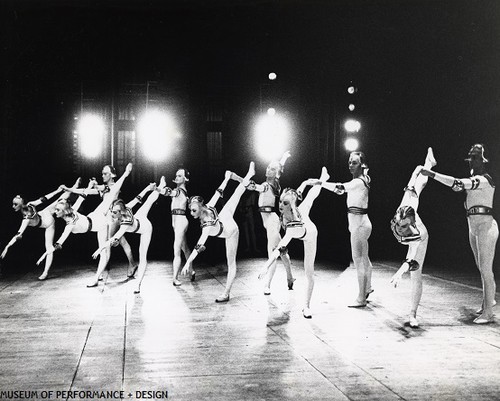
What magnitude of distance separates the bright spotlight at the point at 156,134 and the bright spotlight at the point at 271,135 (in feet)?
7.09

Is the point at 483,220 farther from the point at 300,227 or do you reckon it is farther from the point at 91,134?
the point at 91,134

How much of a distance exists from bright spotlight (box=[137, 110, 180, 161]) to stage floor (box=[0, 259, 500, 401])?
587 centimetres

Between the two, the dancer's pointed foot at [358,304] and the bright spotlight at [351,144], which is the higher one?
the bright spotlight at [351,144]

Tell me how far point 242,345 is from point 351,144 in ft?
24.3

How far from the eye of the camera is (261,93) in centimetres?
1377

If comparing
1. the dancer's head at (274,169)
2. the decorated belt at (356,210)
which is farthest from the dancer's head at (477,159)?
the dancer's head at (274,169)

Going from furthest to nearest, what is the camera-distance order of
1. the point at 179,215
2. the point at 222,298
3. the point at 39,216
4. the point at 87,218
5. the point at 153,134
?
1. the point at 153,134
2. the point at 39,216
3. the point at 87,218
4. the point at 179,215
5. the point at 222,298

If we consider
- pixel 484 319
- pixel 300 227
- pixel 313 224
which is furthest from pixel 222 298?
pixel 484 319

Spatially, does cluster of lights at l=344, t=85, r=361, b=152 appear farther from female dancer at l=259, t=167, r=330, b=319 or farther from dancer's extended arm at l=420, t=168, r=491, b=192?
dancer's extended arm at l=420, t=168, r=491, b=192

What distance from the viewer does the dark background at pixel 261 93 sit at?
10.6 meters

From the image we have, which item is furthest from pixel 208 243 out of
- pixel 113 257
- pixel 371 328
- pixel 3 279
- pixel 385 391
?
pixel 385 391

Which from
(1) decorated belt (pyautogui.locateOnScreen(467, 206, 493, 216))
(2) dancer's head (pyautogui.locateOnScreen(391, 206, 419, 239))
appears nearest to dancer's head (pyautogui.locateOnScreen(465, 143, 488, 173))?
(1) decorated belt (pyautogui.locateOnScreen(467, 206, 493, 216))

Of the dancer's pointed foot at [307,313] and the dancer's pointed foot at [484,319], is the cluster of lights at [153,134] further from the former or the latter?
the dancer's pointed foot at [484,319]

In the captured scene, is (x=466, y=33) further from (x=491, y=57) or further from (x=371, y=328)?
(x=371, y=328)
